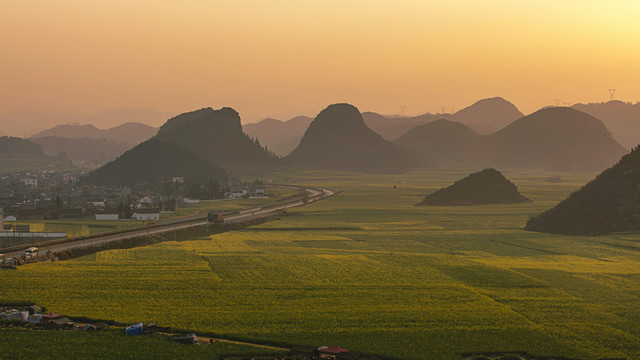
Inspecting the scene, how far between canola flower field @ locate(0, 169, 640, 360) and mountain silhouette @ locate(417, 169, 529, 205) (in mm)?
65563

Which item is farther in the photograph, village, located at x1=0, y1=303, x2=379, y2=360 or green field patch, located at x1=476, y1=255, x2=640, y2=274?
green field patch, located at x1=476, y1=255, x2=640, y2=274

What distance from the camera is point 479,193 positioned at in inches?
6521

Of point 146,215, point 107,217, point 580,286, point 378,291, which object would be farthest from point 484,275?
point 107,217

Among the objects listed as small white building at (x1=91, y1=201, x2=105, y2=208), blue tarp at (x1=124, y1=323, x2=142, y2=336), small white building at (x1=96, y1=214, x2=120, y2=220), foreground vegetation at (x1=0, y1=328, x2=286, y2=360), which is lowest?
foreground vegetation at (x1=0, y1=328, x2=286, y2=360)

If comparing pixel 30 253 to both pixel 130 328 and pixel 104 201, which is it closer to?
pixel 130 328

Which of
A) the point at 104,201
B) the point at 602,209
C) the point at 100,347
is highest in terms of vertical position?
the point at 104,201

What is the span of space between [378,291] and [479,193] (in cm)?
11480

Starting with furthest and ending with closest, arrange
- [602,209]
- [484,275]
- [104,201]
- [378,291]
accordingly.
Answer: [104,201] < [602,209] < [484,275] < [378,291]

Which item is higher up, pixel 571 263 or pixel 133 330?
pixel 571 263

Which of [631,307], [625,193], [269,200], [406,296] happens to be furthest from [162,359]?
[269,200]

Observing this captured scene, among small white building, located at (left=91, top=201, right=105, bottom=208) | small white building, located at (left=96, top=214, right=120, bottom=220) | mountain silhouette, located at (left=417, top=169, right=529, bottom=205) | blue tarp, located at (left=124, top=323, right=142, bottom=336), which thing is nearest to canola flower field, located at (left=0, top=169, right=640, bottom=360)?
blue tarp, located at (left=124, top=323, right=142, bottom=336)

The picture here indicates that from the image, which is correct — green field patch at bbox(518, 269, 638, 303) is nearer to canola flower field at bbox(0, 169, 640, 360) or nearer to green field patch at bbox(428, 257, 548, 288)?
canola flower field at bbox(0, 169, 640, 360)

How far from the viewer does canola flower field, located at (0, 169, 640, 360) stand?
4384 cm

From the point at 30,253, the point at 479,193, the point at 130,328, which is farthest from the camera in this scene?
the point at 479,193
